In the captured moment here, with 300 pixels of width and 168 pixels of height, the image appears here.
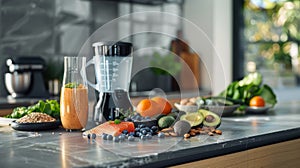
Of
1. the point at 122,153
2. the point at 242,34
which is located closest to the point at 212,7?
the point at 242,34

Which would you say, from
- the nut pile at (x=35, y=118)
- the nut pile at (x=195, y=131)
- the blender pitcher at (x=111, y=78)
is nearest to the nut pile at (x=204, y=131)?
the nut pile at (x=195, y=131)

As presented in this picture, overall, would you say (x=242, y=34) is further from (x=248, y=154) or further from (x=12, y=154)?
(x=12, y=154)

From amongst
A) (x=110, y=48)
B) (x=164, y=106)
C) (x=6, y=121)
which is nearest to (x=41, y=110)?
(x=6, y=121)

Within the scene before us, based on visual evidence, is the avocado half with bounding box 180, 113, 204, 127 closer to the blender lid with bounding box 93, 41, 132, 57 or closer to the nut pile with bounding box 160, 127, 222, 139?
the nut pile with bounding box 160, 127, 222, 139

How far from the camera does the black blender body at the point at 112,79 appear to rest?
6.04 feet

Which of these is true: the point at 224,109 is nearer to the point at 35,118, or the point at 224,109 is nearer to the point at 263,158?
the point at 263,158

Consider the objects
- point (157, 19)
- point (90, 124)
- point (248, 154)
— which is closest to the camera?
point (248, 154)

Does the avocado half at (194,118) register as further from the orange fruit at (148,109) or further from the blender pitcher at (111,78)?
the blender pitcher at (111,78)

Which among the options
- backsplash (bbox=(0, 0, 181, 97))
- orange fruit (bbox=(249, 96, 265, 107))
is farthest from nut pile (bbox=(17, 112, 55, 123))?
backsplash (bbox=(0, 0, 181, 97))

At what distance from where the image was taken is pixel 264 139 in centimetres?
163

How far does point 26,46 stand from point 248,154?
101 inches

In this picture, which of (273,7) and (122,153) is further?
(273,7)

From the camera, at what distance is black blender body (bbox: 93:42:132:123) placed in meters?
1.84

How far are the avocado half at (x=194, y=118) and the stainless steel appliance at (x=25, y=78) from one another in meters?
1.88
